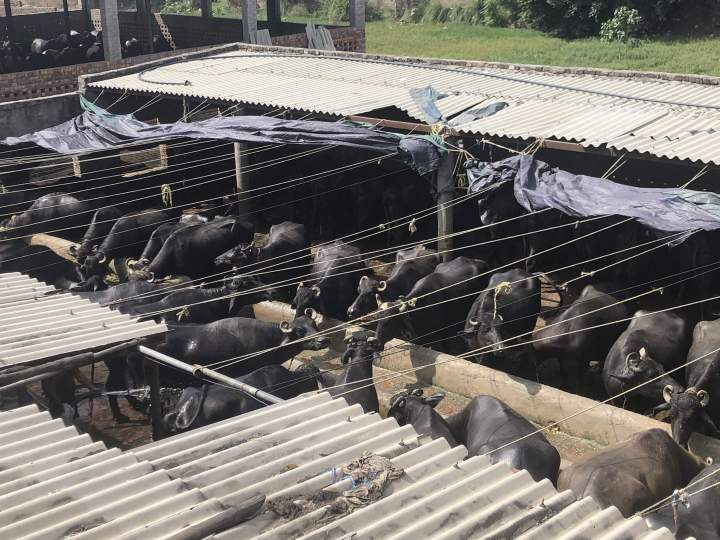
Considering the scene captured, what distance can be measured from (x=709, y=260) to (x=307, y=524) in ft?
27.3

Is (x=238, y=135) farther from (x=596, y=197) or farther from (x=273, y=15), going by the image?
(x=273, y=15)

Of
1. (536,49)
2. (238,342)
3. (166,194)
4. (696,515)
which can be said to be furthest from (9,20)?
(696,515)

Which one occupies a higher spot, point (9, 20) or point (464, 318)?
point (9, 20)

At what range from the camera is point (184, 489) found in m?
5.11

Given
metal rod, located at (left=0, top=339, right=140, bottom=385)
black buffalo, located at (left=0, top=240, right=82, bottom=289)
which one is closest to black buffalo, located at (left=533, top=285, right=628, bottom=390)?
metal rod, located at (left=0, top=339, right=140, bottom=385)

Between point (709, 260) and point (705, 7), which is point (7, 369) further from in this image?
point (705, 7)

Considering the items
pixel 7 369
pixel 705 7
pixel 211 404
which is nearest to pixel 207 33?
pixel 705 7

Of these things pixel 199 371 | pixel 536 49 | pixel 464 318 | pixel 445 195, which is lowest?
pixel 464 318

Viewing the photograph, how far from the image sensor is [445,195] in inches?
512

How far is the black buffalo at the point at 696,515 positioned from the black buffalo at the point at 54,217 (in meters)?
11.2

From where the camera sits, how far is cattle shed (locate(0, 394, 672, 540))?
4.77 m

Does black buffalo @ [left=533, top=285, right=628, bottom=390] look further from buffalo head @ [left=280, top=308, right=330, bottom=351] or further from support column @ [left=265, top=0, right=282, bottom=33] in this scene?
support column @ [left=265, top=0, right=282, bottom=33]

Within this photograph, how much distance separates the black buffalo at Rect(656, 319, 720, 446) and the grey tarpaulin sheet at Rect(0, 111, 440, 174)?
4365 millimetres

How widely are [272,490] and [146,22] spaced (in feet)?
85.1
